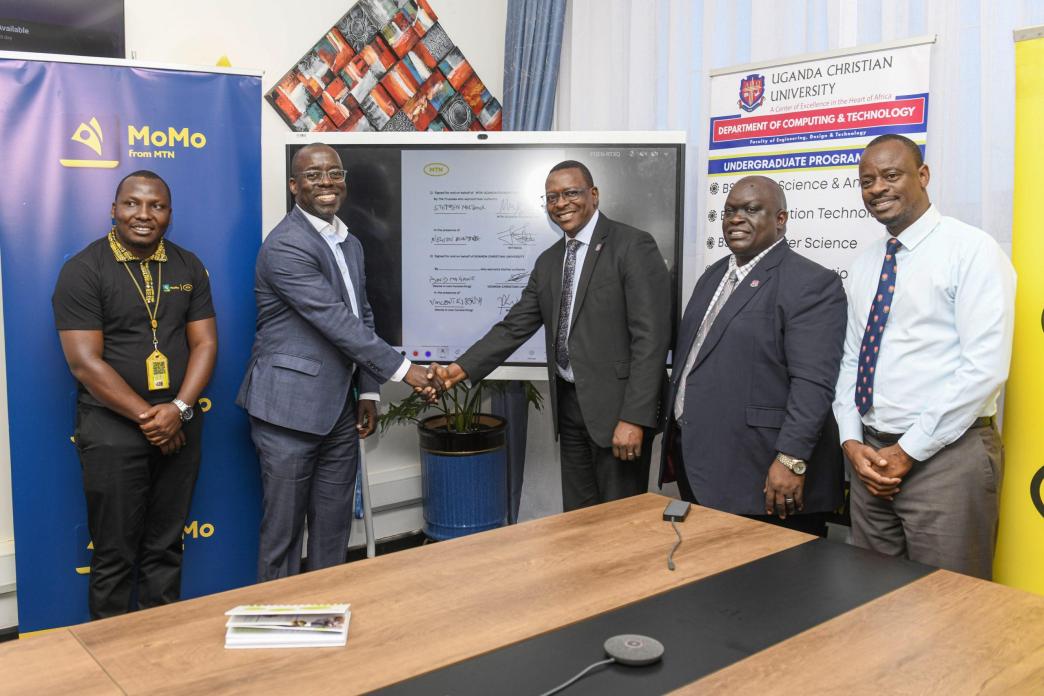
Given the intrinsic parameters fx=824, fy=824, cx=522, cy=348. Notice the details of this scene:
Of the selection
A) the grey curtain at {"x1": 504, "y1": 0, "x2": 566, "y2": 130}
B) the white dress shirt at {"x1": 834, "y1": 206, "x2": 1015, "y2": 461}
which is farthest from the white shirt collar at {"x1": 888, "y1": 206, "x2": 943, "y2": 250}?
the grey curtain at {"x1": 504, "y1": 0, "x2": 566, "y2": 130}

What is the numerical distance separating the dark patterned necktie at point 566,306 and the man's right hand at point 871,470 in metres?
1.04

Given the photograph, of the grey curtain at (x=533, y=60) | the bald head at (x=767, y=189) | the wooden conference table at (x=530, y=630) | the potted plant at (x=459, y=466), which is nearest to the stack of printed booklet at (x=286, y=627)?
the wooden conference table at (x=530, y=630)

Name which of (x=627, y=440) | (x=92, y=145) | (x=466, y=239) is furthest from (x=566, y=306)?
(x=92, y=145)

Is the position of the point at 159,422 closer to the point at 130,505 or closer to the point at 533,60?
the point at 130,505

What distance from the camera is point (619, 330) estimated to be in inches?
113

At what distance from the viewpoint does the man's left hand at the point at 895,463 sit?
216 centimetres

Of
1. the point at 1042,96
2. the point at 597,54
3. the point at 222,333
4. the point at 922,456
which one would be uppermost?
the point at 597,54

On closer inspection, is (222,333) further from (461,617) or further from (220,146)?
(461,617)

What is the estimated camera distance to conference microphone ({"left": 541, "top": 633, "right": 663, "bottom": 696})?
4.06 ft

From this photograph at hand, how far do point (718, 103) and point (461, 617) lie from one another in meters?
2.53

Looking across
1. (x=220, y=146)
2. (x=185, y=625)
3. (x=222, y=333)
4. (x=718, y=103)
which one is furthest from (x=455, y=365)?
(x=185, y=625)

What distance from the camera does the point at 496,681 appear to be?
1196mm

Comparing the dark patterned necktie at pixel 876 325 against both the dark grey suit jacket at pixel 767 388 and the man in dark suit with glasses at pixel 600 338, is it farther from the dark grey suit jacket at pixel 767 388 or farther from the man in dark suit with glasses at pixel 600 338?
the man in dark suit with glasses at pixel 600 338

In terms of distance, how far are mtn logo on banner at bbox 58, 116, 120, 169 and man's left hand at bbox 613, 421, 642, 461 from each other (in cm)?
198
